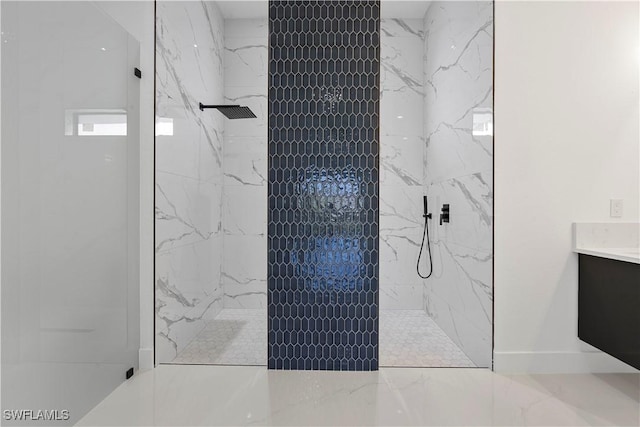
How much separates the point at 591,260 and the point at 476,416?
3.60 ft

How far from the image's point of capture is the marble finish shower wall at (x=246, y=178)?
3.28 m

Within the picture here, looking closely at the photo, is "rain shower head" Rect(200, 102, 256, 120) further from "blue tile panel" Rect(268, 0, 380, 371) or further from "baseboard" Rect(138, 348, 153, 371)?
"baseboard" Rect(138, 348, 153, 371)

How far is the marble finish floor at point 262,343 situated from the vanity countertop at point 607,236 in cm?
98

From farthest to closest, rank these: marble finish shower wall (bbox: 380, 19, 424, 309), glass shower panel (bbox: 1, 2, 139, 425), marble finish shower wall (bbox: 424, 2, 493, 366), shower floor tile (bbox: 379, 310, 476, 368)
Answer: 1. marble finish shower wall (bbox: 380, 19, 424, 309)
2. shower floor tile (bbox: 379, 310, 476, 368)
3. marble finish shower wall (bbox: 424, 2, 493, 366)
4. glass shower panel (bbox: 1, 2, 139, 425)

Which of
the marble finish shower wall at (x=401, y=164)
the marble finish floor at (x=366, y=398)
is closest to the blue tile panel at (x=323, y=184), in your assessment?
the marble finish floor at (x=366, y=398)

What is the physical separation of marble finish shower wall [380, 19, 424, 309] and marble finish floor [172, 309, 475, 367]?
0.37 metres

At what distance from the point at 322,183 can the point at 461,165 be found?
1064 mm

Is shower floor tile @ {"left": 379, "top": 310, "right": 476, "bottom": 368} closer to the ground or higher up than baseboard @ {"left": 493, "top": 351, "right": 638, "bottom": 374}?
closer to the ground

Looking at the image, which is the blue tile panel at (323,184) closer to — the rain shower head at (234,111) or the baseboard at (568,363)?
the rain shower head at (234,111)

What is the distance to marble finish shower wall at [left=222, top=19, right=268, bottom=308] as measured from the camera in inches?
129

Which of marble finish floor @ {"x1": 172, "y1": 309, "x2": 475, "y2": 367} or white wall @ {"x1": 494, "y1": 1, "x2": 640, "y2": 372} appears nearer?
white wall @ {"x1": 494, "y1": 1, "x2": 640, "y2": 372}

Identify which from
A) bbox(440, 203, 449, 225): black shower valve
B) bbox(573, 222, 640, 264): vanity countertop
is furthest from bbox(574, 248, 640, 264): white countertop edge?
bbox(440, 203, 449, 225): black shower valve

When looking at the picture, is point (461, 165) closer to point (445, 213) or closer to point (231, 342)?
point (445, 213)

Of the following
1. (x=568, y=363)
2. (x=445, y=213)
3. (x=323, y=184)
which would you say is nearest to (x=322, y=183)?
(x=323, y=184)
